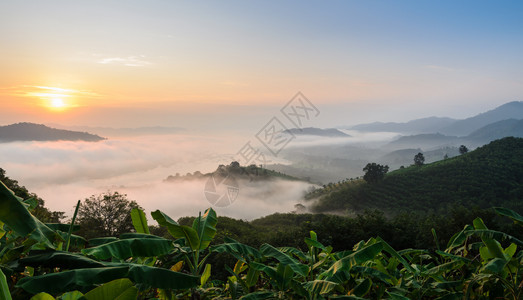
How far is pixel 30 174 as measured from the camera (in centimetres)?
18588

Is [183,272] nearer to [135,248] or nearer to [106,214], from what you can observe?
[135,248]

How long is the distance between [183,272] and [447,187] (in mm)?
68401

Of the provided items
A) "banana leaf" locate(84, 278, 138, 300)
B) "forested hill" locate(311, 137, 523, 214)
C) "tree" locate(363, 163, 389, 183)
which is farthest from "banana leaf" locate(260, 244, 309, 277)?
"tree" locate(363, 163, 389, 183)

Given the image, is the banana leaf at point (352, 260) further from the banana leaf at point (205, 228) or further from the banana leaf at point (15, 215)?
the banana leaf at point (15, 215)

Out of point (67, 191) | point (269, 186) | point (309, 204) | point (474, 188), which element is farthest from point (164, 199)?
point (474, 188)

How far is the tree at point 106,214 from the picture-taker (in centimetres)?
2530

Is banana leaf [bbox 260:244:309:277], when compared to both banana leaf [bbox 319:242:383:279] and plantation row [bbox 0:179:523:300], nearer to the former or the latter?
plantation row [bbox 0:179:523:300]

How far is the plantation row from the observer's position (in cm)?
187

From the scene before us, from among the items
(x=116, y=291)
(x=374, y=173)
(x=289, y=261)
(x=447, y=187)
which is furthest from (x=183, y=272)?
(x=374, y=173)

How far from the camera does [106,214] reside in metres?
25.8

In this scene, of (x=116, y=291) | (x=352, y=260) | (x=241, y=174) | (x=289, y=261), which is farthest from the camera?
(x=241, y=174)

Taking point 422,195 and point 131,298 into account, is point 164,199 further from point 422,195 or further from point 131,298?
point 131,298

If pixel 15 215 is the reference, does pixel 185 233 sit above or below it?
below

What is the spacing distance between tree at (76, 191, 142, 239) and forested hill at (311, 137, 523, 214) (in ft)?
152
